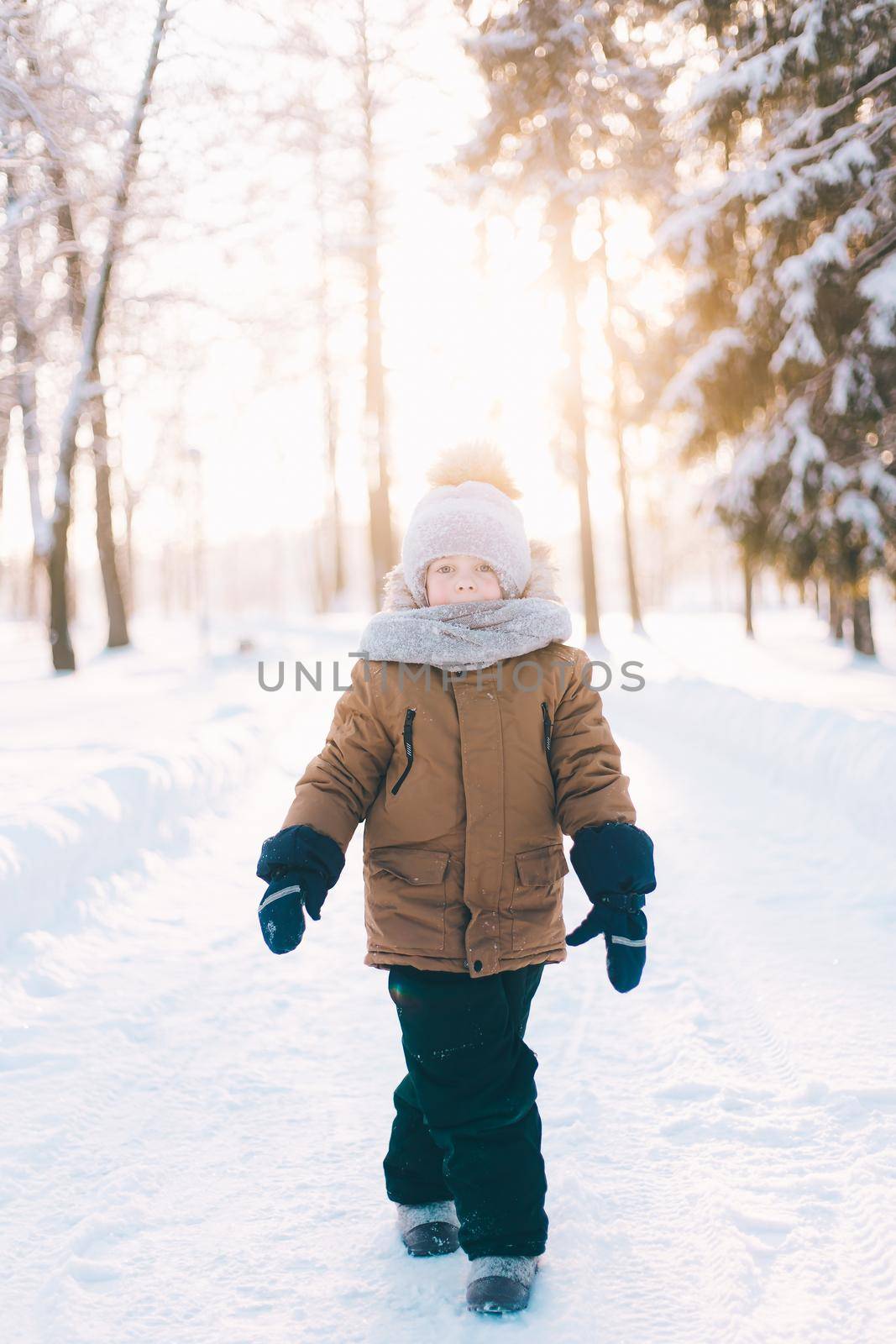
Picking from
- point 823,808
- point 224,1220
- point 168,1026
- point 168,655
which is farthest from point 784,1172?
point 168,655

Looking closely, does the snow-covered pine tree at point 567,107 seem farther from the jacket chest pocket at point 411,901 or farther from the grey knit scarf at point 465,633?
the jacket chest pocket at point 411,901

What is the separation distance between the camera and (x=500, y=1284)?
1996 mm

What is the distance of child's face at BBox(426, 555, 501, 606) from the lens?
2.45 meters

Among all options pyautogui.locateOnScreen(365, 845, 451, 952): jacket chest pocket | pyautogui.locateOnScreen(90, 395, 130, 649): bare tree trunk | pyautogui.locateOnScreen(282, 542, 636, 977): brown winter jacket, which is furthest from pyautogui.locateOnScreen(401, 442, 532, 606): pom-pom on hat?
pyautogui.locateOnScreen(90, 395, 130, 649): bare tree trunk

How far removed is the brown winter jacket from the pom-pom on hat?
289mm

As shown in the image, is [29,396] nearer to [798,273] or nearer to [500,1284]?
[798,273]

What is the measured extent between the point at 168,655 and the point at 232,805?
43.8ft

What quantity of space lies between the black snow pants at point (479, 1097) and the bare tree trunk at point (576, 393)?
50.3ft

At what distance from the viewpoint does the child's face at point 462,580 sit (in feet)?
8.05

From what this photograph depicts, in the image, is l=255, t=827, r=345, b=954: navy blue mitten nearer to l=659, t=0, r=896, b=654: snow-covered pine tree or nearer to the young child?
the young child

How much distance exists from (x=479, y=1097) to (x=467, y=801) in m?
0.68

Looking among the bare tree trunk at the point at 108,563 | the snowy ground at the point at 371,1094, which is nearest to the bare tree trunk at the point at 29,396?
the bare tree trunk at the point at 108,563

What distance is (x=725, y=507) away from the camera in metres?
11.2

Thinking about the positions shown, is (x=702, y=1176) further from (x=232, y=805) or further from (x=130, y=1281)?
(x=232, y=805)
